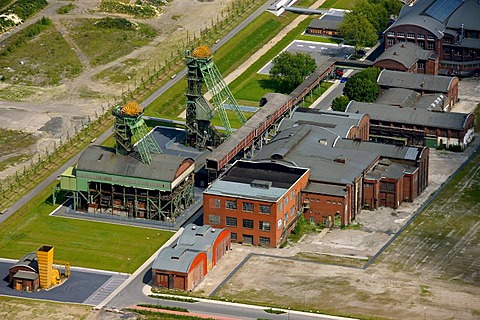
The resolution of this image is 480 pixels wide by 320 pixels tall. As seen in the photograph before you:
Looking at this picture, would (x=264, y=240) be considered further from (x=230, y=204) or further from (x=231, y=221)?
(x=230, y=204)

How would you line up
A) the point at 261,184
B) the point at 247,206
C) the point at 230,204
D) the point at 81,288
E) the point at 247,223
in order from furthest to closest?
the point at 261,184
the point at 230,204
the point at 247,223
the point at 247,206
the point at 81,288

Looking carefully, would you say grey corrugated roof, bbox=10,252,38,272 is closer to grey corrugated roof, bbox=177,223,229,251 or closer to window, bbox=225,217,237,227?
grey corrugated roof, bbox=177,223,229,251

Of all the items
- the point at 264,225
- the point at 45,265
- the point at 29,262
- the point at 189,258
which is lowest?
the point at 264,225

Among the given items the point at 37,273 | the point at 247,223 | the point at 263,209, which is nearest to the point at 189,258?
the point at 247,223

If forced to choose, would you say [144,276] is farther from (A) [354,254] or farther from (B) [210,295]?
(A) [354,254]

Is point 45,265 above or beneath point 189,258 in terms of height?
beneath

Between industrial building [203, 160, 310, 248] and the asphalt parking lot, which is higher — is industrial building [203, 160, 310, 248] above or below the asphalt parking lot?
above

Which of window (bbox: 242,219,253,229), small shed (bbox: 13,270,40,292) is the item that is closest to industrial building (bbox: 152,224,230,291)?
window (bbox: 242,219,253,229)

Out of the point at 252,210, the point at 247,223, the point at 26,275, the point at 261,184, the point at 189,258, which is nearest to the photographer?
the point at 189,258
